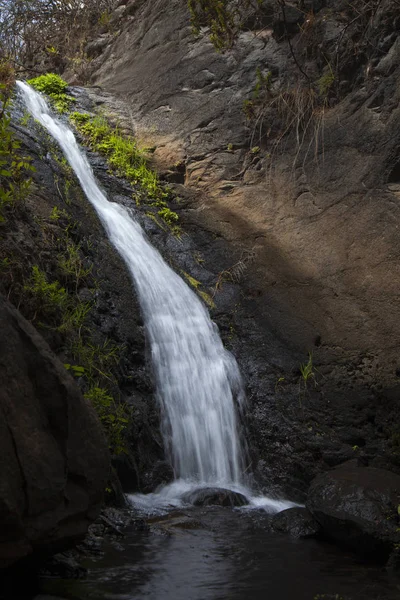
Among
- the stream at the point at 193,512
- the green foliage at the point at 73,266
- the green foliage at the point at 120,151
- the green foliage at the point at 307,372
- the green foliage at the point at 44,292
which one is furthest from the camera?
the green foliage at the point at 120,151

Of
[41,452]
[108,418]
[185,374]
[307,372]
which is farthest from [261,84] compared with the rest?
[41,452]

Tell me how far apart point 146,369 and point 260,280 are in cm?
229

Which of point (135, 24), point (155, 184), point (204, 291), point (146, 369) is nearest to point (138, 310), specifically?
point (146, 369)

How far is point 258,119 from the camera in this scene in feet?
29.2

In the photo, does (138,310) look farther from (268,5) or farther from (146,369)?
(268,5)

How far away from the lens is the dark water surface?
3.20 metres

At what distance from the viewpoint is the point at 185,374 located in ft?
21.0

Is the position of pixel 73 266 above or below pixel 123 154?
below

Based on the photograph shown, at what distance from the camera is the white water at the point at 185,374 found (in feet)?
19.0

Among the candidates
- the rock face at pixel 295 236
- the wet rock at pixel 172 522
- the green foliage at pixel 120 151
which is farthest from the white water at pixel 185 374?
the green foliage at pixel 120 151

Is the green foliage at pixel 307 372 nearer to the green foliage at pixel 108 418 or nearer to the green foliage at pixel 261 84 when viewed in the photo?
the green foliage at pixel 108 418

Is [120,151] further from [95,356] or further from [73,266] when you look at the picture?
[95,356]

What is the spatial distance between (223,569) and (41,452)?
5.08 ft

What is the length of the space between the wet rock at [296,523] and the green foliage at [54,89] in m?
8.11
